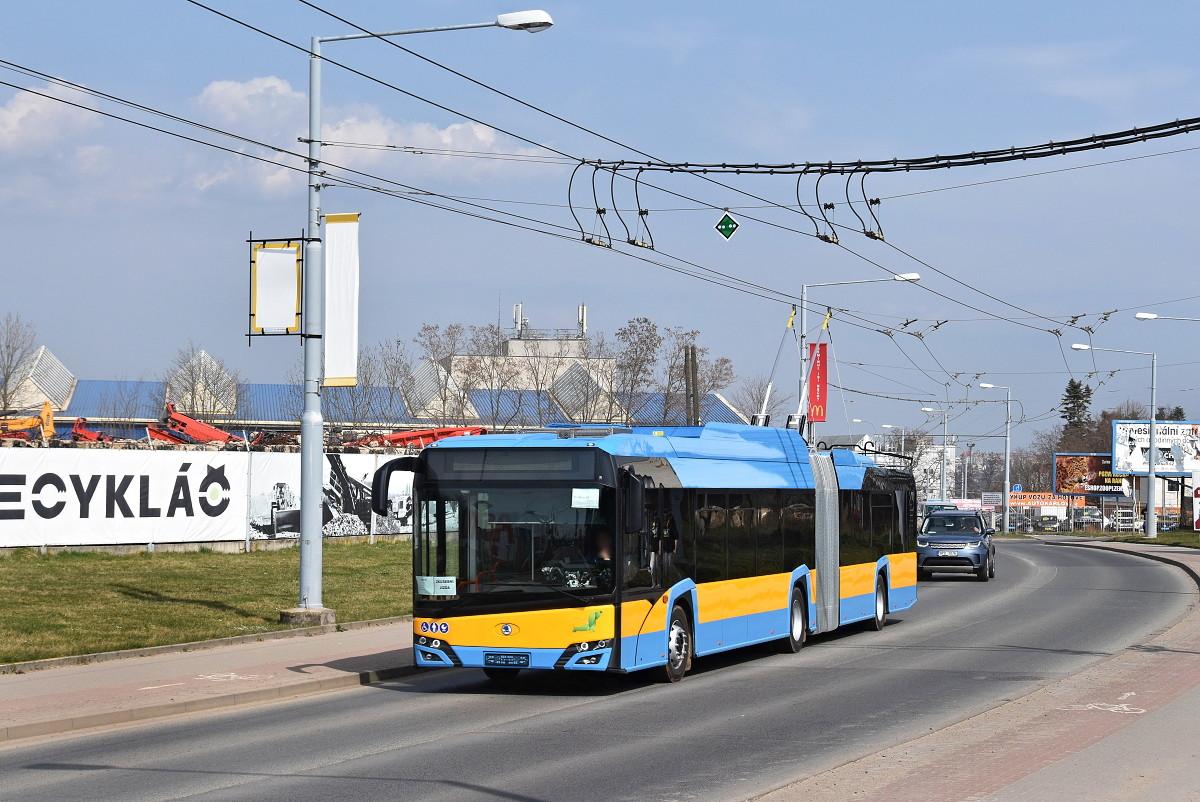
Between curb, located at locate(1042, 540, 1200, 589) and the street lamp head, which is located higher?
the street lamp head

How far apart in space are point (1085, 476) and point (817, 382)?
71853 mm

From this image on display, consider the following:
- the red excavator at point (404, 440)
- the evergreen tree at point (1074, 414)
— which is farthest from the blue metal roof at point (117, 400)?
the evergreen tree at point (1074, 414)

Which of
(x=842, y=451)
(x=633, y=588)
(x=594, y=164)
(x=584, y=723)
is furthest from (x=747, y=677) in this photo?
(x=594, y=164)

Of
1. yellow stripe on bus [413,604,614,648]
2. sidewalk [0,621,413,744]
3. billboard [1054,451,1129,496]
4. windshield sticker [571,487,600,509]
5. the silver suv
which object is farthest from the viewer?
billboard [1054,451,1129,496]

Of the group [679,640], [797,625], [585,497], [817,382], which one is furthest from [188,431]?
[585,497]

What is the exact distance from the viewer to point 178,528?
34438 mm

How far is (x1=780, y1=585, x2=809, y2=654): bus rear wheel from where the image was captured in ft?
65.7

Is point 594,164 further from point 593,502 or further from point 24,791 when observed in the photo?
point 24,791

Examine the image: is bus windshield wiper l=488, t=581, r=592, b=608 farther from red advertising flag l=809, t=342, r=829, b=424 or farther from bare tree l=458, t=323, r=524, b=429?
bare tree l=458, t=323, r=524, b=429

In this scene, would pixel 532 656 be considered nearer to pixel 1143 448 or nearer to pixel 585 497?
pixel 585 497

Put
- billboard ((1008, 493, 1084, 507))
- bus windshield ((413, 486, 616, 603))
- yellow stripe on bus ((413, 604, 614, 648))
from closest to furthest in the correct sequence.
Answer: yellow stripe on bus ((413, 604, 614, 648)) → bus windshield ((413, 486, 616, 603)) → billboard ((1008, 493, 1084, 507))

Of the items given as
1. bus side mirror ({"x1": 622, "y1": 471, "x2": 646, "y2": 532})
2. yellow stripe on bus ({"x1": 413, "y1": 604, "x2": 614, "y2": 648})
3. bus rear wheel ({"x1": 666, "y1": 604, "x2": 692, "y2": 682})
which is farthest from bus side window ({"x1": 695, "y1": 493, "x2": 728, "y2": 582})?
yellow stripe on bus ({"x1": 413, "y1": 604, "x2": 614, "y2": 648})

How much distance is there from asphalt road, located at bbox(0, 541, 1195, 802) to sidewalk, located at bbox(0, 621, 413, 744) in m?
0.35

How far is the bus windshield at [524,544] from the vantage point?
15.2 meters
